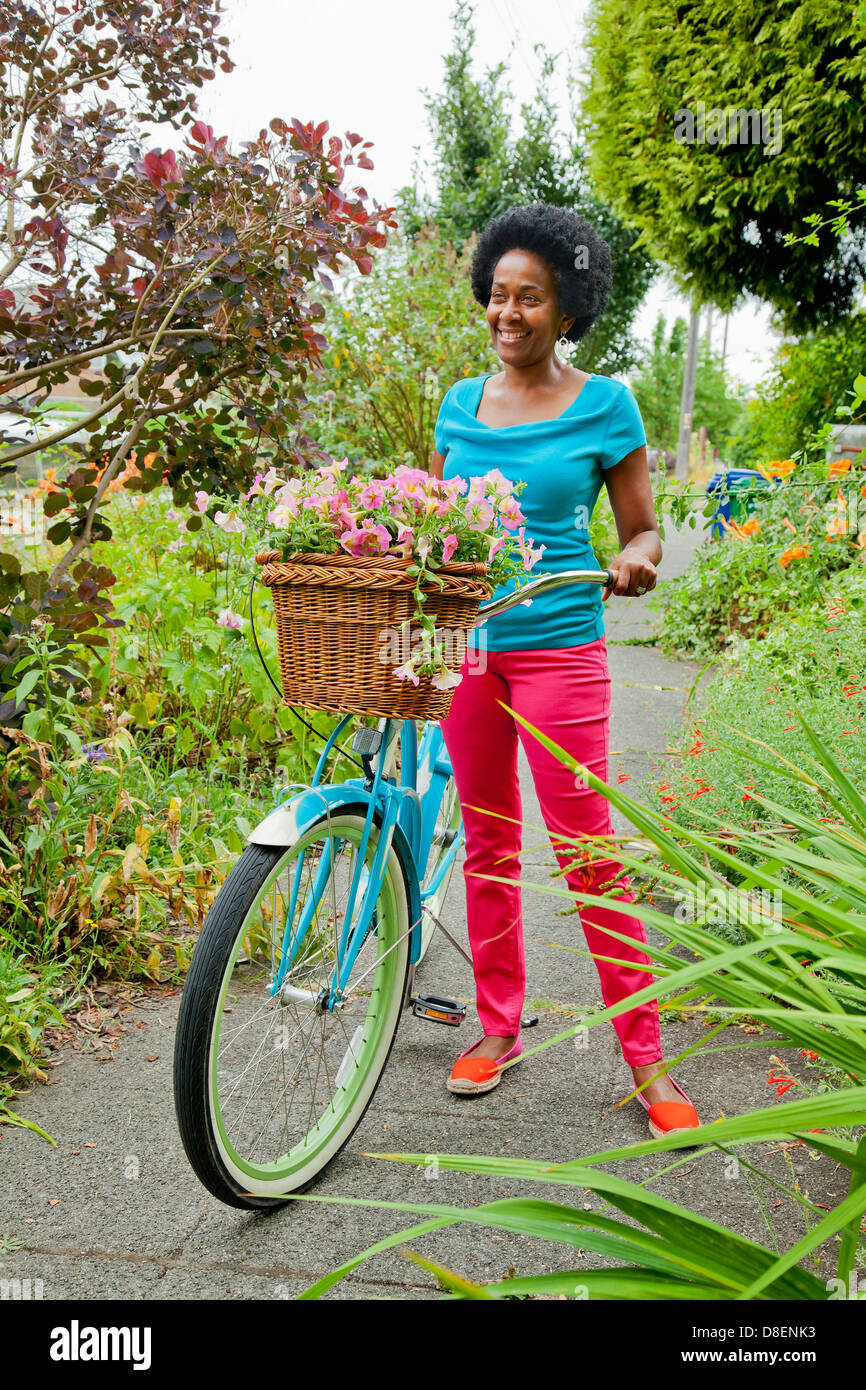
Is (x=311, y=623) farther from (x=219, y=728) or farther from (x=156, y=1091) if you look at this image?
(x=219, y=728)

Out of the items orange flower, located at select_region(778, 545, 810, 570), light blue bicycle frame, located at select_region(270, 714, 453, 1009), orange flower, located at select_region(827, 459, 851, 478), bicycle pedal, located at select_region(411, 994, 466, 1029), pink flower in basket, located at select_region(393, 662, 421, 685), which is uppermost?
orange flower, located at select_region(827, 459, 851, 478)

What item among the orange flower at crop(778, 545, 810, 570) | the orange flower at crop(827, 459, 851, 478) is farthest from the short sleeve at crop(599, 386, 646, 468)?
the orange flower at crop(778, 545, 810, 570)

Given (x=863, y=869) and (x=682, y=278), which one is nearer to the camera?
(x=863, y=869)

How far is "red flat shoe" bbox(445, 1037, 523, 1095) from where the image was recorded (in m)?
2.62

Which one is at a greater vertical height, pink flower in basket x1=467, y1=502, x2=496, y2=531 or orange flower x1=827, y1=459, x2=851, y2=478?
orange flower x1=827, y1=459, x2=851, y2=478

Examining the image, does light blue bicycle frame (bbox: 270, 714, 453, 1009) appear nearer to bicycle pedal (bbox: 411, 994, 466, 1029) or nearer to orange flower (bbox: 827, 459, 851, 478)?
bicycle pedal (bbox: 411, 994, 466, 1029)

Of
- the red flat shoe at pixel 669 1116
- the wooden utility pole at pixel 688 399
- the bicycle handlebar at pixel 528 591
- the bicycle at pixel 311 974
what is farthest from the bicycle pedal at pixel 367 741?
the wooden utility pole at pixel 688 399

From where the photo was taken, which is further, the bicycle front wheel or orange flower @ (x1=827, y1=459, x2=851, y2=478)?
orange flower @ (x1=827, y1=459, x2=851, y2=478)

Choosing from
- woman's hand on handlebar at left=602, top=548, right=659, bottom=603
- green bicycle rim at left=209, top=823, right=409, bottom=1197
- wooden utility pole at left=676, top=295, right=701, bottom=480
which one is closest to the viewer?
green bicycle rim at left=209, top=823, right=409, bottom=1197

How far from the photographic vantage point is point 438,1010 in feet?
9.09

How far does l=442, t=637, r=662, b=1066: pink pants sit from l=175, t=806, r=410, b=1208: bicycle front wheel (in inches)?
11.0

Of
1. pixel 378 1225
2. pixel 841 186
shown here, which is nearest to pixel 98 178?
pixel 378 1225

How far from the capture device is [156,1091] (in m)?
2.57
